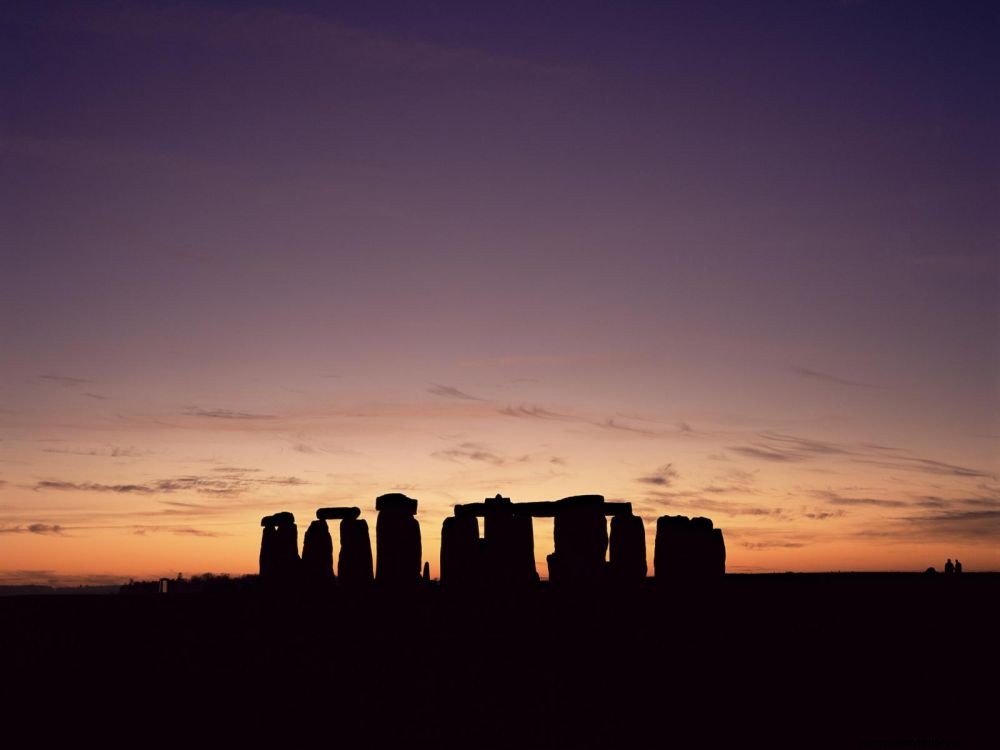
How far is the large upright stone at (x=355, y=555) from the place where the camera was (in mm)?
31672

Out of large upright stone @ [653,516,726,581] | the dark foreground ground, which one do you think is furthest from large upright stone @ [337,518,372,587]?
large upright stone @ [653,516,726,581]

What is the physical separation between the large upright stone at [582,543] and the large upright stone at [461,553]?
2329 millimetres

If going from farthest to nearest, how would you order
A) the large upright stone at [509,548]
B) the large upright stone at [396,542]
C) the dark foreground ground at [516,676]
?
the large upright stone at [396,542]
the large upright stone at [509,548]
the dark foreground ground at [516,676]

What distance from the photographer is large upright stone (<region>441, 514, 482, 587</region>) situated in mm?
28203

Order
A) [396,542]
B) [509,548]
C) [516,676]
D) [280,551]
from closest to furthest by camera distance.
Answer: [516,676]
[509,548]
[396,542]
[280,551]

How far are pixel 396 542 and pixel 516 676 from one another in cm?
906

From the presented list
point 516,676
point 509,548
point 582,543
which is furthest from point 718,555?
point 516,676

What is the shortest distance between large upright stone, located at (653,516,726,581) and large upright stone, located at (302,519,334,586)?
32.9ft

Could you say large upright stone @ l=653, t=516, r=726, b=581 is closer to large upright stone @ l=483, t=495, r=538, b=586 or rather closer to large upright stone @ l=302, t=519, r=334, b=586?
large upright stone @ l=483, t=495, r=538, b=586

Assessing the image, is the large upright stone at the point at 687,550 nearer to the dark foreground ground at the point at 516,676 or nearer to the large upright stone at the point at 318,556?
the dark foreground ground at the point at 516,676

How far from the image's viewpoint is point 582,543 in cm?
2677

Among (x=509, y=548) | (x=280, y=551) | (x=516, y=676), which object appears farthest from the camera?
(x=280, y=551)

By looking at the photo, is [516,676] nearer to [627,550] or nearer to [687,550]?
[627,550]

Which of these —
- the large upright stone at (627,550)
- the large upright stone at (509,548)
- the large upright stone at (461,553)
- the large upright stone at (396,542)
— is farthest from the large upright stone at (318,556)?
the large upright stone at (627,550)
